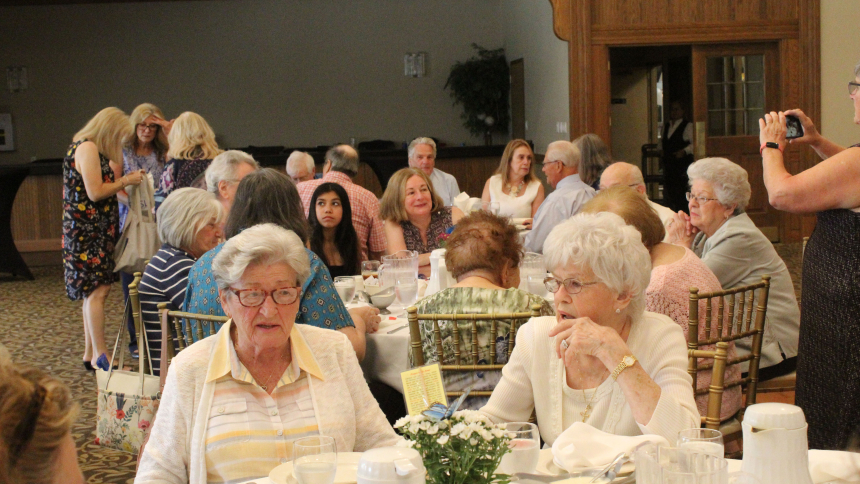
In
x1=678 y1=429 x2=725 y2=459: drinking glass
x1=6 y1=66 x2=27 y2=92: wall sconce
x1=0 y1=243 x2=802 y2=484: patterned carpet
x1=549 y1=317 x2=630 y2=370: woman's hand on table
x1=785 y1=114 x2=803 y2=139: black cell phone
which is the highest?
x1=6 y1=66 x2=27 y2=92: wall sconce

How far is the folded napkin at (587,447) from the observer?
1.72 metres

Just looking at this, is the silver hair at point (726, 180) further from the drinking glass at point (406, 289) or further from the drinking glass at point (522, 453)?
the drinking glass at point (522, 453)

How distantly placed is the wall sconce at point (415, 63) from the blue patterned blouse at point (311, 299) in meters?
12.4

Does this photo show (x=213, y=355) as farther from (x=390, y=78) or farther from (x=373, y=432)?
(x=390, y=78)

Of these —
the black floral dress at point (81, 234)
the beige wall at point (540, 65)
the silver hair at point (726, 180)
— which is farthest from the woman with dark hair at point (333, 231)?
the beige wall at point (540, 65)

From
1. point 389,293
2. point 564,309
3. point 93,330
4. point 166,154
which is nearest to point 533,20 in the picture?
point 166,154

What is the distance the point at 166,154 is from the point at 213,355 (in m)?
4.71

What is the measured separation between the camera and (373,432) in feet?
7.36

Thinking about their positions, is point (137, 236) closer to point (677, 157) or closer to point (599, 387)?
point (599, 387)

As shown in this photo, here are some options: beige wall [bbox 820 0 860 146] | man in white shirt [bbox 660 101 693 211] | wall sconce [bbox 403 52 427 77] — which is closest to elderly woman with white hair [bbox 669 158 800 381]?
beige wall [bbox 820 0 860 146]

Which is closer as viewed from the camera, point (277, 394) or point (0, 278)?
point (277, 394)

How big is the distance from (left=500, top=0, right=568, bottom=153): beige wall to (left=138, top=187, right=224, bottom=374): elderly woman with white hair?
710 cm

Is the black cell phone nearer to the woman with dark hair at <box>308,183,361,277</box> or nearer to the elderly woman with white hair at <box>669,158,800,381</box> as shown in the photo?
the elderly woman with white hair at <box>669,158,800,381</box>

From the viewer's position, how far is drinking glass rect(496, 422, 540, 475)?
167 cm
